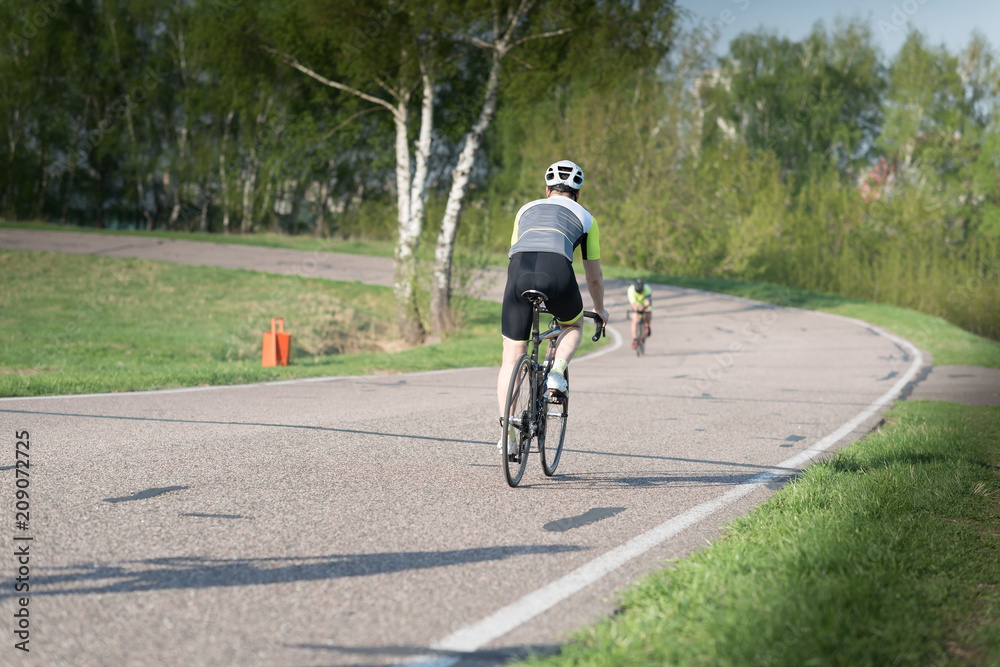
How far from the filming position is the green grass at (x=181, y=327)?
11547 mm

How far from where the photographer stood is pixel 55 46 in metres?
38.7

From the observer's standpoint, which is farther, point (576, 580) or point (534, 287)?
point (534, 287)

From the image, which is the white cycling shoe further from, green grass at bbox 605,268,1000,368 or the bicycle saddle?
green grass at bbox 605,268,1000,368

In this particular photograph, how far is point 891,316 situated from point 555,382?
23113 mm

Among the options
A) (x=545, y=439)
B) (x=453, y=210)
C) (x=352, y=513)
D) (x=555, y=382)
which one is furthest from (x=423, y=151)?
(x=352, y=513)

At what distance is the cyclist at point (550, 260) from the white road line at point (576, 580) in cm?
130

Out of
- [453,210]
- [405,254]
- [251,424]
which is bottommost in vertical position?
[251,424]

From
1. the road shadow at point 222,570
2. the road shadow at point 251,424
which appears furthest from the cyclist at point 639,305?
the road shadow at point 222,570

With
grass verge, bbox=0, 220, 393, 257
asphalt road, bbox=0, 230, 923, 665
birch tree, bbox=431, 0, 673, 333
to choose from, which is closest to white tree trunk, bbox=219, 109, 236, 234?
grass verge, bbox=0, 220, 393, 257

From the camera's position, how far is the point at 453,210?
1797 cm

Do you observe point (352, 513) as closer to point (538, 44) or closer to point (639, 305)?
point (639, 305)

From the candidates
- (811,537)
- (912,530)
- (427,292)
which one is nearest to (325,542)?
(811,537)

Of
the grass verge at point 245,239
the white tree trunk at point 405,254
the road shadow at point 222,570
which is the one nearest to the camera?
the road shadow at point 222,570

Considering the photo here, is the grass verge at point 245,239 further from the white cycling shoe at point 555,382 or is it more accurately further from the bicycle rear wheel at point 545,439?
the white cycling shoe at point 555,382
